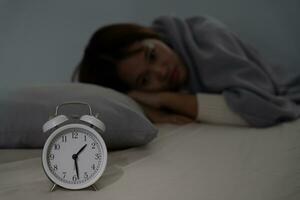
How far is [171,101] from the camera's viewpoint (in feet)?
4.83

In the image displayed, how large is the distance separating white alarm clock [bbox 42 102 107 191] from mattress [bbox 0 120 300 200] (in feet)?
0.07

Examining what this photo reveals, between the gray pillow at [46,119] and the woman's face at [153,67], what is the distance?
525 mm

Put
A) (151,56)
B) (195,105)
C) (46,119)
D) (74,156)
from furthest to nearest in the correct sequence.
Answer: (151,56)
(195,105)
(46,119)
(74,156)

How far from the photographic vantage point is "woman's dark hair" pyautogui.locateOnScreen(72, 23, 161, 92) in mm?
1545

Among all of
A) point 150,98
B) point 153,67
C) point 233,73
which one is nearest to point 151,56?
point 153,67

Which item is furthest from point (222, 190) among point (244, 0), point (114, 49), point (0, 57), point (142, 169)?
point (244, 0)

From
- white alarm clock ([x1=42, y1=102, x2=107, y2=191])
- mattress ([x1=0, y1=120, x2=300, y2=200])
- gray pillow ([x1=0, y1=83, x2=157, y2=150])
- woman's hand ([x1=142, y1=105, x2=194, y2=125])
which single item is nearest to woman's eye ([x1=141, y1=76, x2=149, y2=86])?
woman's hand ([x1=142, y1=105, x2=194, y2=125])

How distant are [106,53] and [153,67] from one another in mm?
176

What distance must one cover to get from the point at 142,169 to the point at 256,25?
1182 millimetres

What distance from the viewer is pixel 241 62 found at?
1.47 meters

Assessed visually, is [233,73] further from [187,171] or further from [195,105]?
[187,171]

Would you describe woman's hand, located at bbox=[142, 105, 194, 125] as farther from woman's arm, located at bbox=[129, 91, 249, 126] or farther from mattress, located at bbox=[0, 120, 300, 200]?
mattress, located at bbox=[0, 120, 300, 200]

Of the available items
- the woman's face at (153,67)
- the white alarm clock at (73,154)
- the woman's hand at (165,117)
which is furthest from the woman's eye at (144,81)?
the white alarm clock at (73,154)

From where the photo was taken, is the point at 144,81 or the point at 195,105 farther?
the point at 144,81
